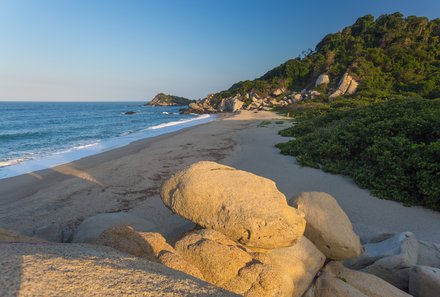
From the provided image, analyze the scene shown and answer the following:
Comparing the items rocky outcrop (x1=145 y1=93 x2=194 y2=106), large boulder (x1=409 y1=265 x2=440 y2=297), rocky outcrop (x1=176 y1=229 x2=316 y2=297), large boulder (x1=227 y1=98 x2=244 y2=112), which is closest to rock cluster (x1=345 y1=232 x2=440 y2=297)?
large boulder (x1=409 y1=265 x2=440 y2=297)

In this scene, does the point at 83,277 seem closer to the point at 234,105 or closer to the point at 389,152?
the point at 389,152

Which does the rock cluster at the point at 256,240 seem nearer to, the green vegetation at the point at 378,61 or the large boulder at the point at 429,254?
the large boulder at the point at 429,254

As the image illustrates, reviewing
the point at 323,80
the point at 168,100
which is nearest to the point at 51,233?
the point at 323,80

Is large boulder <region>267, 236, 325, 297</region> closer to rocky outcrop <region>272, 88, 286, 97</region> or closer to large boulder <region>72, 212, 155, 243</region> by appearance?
large boulder <region>72, 212, 155, 243</region>

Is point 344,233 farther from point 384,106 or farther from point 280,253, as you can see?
point 384,106

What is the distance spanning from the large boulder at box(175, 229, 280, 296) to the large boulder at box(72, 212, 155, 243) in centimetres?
223

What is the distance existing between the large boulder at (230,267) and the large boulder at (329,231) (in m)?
1.53

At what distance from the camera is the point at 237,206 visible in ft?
12.6

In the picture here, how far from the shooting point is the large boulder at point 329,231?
14.8 ft

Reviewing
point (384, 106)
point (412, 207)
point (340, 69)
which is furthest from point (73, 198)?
point (340, 69)

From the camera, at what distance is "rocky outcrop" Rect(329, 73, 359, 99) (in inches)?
1747

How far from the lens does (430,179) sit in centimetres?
731

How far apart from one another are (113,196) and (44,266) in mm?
6579

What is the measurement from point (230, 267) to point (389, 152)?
7482 mm
